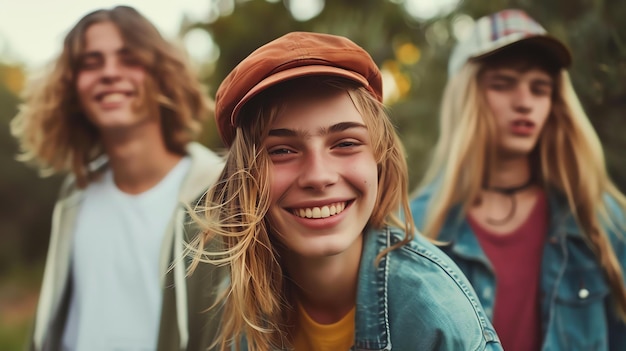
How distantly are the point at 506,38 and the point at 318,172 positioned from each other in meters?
1.26

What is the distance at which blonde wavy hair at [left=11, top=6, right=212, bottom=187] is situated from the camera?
262 cm

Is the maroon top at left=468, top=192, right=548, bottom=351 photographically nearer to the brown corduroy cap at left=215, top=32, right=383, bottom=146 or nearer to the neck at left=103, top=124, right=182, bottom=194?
the brown corduroy cap at left=215, top=32, right=383, bottom=146

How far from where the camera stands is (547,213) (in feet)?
9.00

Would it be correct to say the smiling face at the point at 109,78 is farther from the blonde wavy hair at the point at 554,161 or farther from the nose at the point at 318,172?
the blonde wavy hair at the point at 554,161

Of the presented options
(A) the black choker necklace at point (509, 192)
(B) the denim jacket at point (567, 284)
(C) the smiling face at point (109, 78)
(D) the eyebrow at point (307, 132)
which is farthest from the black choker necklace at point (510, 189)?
(C) the smiling face at point (109, 78)

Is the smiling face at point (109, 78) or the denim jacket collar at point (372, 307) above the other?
the smiling face at point (109, 78)

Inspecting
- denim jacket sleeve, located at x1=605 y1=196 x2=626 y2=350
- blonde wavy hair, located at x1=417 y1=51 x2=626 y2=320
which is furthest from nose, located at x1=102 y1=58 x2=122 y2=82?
denim jacket sleeve, located at x1=605 y1=196 x2=626 y2=350

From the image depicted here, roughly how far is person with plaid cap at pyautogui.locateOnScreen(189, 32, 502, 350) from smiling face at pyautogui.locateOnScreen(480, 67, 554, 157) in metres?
0.81

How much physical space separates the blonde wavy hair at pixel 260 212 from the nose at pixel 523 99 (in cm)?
82

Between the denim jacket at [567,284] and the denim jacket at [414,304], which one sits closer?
the denim jacket at [414,304]

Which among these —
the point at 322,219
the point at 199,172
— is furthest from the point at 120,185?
the point at 322,219

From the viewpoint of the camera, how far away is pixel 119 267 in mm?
2623

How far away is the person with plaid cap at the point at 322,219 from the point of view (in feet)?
5.93

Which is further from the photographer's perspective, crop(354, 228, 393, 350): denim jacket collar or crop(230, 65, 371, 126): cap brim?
crop(354, 228, 393, 350): denim jacket collar
